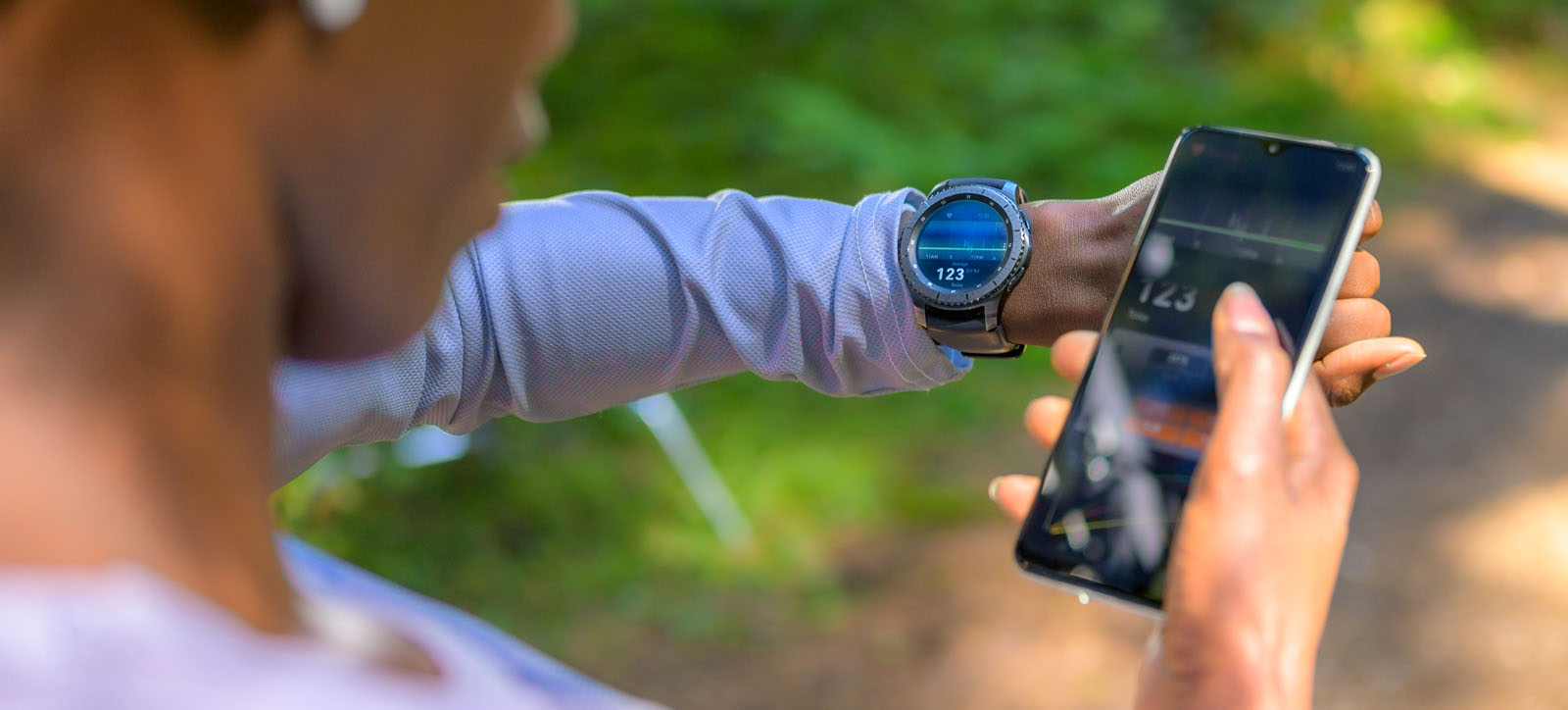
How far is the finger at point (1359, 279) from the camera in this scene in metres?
1.00

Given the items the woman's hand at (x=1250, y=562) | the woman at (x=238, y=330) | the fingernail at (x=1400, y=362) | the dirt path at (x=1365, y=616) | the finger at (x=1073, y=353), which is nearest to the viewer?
the woman at (x=238, y=330)

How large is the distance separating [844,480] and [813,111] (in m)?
1.30

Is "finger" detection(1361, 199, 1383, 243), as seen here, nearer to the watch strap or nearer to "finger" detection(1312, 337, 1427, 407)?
"finger" detection(1312, 337, 1427, 407)

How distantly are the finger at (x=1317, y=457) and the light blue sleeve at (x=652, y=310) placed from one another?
45 cm

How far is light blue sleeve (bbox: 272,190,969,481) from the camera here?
106 centimetres

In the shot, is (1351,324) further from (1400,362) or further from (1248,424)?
(1248,424)

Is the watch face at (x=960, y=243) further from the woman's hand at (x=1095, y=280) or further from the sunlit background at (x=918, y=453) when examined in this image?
the sunlit background at (x=918, y=453)

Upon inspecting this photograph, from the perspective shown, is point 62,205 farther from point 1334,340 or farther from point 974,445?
point 974,445

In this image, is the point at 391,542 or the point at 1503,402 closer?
the point at 391,542

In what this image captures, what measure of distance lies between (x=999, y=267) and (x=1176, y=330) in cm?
28

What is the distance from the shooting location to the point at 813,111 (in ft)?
12.8

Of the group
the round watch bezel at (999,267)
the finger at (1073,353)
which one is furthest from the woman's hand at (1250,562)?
the round watch bezel at (999,267)

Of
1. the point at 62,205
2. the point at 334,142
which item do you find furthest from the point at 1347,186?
the point at 62,205

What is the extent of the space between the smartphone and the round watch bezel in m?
0.19
